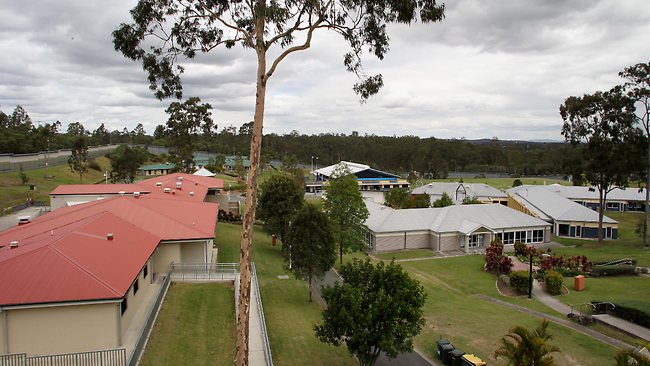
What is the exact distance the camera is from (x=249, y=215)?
529 inches

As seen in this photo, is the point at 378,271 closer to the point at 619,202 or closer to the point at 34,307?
the point at 34,307

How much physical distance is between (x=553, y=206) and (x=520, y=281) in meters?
27.9

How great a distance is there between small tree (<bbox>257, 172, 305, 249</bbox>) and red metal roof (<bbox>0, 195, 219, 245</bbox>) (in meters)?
7.31

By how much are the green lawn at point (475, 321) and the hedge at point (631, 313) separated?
304cm

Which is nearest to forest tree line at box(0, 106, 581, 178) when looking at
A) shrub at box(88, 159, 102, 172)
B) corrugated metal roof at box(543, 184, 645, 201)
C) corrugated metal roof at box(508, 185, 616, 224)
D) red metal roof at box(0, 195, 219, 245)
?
shrub at box(88, 159, 102, 172)

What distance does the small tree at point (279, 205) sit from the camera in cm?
3666

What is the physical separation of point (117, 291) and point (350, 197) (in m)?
21.8

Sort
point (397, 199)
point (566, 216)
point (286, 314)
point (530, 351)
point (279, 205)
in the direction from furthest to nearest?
point (397, 199) → point (566, 216) → point (279, 205) → point (286, 314) → point (530, 351)

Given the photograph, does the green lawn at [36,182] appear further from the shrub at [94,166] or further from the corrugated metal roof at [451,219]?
the corrugated metal roof at [451,219]

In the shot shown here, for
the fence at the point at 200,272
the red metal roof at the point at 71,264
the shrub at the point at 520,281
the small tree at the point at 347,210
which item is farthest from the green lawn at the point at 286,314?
the shrub at the point at 520,281

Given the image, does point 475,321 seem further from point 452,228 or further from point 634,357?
point 452,228

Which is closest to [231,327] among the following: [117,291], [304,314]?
[117,291]

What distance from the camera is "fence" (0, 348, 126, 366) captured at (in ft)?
44.6

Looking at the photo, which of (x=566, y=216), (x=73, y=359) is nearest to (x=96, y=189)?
(x=73, y=359)
